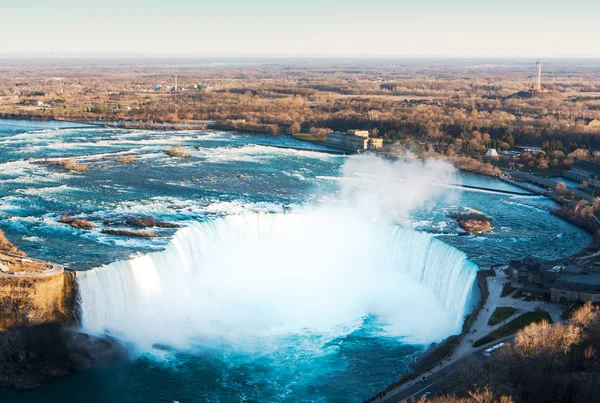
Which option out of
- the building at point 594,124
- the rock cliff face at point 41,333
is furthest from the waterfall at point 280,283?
the building at point 594,124

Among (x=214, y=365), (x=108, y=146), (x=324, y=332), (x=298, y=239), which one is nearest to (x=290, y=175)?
(x=298, y=239)

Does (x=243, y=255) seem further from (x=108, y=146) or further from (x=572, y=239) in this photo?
(x=108, y=146)

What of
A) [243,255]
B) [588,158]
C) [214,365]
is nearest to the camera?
[214,365]

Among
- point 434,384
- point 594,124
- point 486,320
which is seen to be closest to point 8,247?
point 434,384

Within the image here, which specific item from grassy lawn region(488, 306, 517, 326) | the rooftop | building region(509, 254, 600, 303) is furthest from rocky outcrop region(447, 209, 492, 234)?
the rooftop

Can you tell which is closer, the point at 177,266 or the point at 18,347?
the point at 18,347

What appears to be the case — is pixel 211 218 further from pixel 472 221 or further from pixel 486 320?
pixel 486 320
